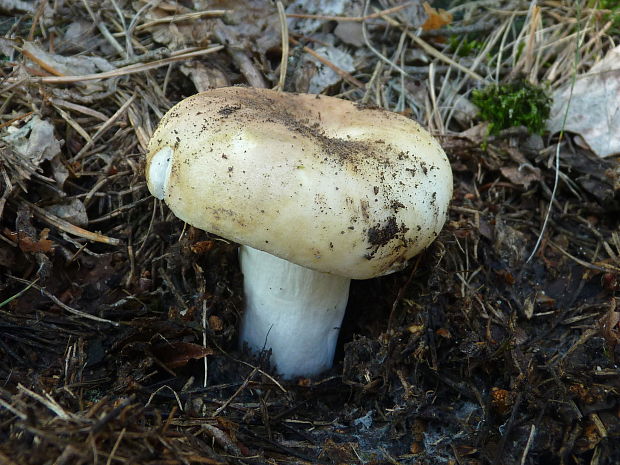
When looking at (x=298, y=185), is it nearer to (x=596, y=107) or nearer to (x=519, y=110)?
(x=519, y=110)

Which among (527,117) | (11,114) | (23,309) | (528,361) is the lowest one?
(23,309)

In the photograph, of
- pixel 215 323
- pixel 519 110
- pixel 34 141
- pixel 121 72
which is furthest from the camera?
pixel 519 110

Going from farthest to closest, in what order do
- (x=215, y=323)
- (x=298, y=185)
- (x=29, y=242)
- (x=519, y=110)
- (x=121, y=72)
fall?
(x=519, y=110)
(x=121, y=72)
(x=215, y=323)
(x=29, y=242)
(x=298, y=185)

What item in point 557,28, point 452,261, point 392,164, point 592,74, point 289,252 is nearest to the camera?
point 289,252

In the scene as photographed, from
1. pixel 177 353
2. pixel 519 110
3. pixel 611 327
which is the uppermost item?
pixel 519 110

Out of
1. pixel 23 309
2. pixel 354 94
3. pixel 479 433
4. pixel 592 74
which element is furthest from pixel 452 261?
pixel 23 309

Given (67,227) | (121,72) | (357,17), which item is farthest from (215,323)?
(357,17)

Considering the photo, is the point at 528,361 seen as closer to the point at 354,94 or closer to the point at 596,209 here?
the point at 596,209
